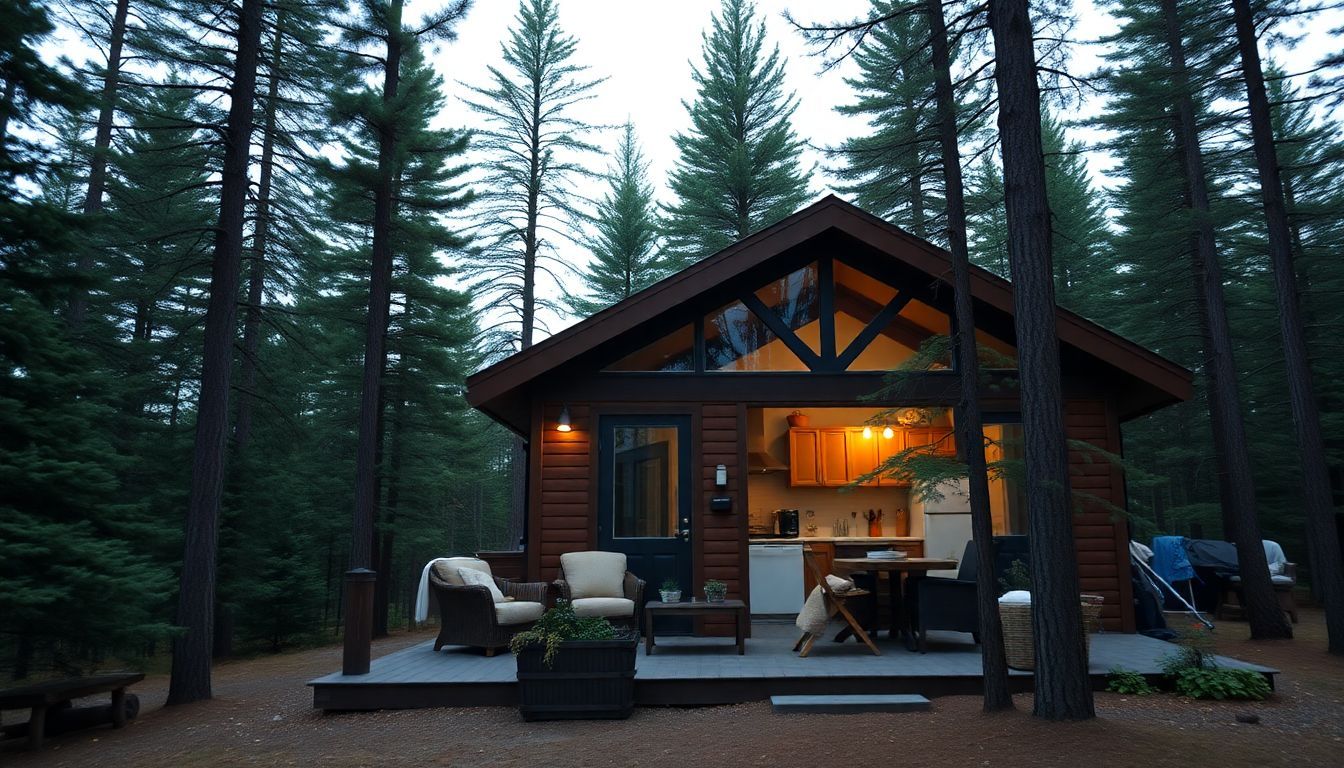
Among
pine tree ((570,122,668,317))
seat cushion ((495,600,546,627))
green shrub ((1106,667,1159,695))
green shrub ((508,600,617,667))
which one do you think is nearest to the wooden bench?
seat cushion ((495,600,546,627))

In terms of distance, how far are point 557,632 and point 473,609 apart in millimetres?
1783

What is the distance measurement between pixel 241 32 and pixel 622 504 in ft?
19.2

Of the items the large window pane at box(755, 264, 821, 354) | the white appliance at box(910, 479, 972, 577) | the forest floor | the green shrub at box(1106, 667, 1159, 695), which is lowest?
the forest floor

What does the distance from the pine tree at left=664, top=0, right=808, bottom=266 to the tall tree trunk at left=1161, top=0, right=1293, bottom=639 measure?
8.44m

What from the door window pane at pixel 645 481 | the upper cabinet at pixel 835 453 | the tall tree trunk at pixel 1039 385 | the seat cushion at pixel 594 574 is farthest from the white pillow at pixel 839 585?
the upper cabinet at pixel 835 453

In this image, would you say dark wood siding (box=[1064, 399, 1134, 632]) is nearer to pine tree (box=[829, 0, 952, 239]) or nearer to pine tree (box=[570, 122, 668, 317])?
pine tree (box=[829, 0, 952, 239])

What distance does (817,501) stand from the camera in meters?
11.9

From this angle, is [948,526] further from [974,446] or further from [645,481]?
[974,446]

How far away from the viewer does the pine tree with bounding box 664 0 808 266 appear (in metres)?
18.3

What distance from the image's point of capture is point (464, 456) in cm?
1842

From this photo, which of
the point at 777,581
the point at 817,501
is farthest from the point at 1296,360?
the point at 777,581

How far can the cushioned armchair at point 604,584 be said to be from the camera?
737 cm

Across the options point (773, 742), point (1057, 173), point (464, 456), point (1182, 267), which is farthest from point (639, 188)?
point (773, 742)

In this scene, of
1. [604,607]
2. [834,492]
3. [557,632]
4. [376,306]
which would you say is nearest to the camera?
[557,632]
